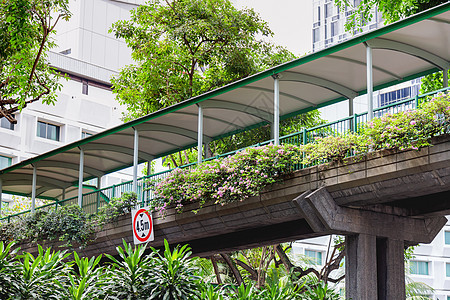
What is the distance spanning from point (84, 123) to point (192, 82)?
80.4ft

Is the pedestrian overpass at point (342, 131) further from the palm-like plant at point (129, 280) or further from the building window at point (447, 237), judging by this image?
the building window at point (447, 237)

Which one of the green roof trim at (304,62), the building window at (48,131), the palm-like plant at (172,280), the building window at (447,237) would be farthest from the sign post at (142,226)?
the building window at (447,237)

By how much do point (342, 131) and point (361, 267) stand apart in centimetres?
291

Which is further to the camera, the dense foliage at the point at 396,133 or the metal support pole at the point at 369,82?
the metal support pole at the point at 369,82

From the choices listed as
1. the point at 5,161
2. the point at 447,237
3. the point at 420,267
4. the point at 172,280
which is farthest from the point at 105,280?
the point at 447,237

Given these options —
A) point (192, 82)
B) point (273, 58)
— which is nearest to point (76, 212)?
point (192, 82)

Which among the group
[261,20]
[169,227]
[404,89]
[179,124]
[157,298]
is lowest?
[157,298]

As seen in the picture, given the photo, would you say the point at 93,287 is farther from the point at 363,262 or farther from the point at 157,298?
the point at 363,262

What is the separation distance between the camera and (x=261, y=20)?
27.5 meters

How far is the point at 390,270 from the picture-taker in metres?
15.2

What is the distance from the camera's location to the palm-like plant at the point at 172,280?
38.1 feet

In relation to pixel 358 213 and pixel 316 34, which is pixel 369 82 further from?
pixel 316 34

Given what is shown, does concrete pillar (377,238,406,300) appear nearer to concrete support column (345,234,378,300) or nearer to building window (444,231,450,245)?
concrete support column (345,234,378,300)

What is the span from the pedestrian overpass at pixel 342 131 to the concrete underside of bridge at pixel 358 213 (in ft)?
0.08
